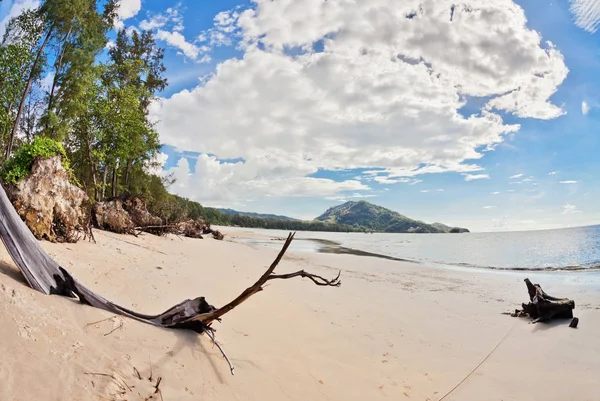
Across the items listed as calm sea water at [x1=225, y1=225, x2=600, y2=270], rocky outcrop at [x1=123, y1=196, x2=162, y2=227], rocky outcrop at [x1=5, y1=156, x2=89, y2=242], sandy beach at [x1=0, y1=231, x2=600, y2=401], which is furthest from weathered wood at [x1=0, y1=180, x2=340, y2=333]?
calm sea water at [x1=225, y1=225, x2=600, y2=270]

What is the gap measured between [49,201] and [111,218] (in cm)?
600

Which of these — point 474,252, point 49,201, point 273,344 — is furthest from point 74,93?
point 474,252

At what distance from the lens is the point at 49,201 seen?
7258 mm

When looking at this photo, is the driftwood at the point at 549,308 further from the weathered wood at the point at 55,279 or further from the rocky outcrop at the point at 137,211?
the rocky outcrop at the point at 137,211

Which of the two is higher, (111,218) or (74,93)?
(74,93)

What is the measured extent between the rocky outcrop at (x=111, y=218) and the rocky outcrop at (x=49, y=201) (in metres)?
4.62

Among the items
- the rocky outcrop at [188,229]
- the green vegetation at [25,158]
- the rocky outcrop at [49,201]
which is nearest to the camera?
the rocky outcrop at [49,201]

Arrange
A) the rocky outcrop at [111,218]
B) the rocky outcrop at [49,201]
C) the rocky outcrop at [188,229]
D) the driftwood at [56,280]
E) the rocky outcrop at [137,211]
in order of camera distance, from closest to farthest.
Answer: the driftwood at [56,280] < the rocky outcrop at [49,201] < the rocky outcrop at [111,218] < the rocky outcrop at [137,211] < the rocky outcrop at [188,229]

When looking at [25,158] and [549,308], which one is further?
[549,308]

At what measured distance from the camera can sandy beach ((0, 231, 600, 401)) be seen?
2949 mm

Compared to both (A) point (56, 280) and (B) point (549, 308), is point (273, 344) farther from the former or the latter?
(B) point (549, 308)

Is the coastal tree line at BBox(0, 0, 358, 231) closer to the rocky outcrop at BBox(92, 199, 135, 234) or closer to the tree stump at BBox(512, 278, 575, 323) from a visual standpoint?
the rocky outcrop at BBox(92, 199, 135, 234)

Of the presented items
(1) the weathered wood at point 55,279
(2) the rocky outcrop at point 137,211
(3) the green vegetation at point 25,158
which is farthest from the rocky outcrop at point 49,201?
(2) the rocky outcrop at point 137,211

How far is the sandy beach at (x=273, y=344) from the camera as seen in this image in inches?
116
